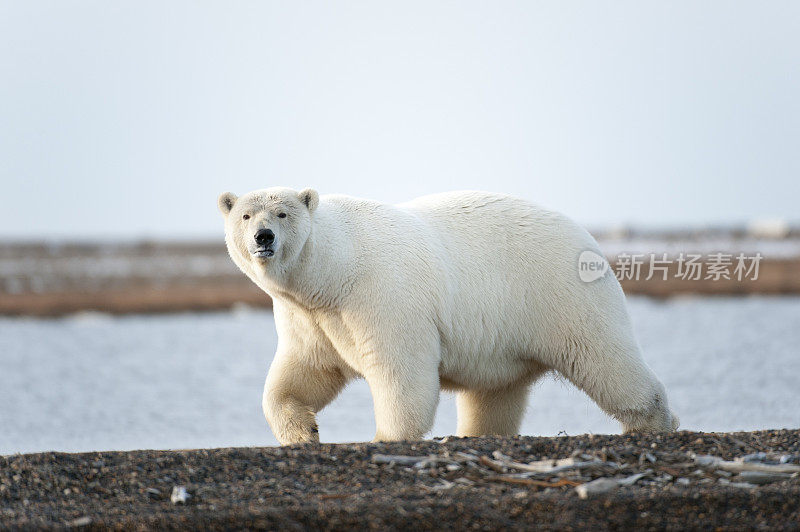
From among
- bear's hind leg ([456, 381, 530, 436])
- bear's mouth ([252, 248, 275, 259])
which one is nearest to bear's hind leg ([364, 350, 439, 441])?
bear's mouth ([252, 248, 275, 259])

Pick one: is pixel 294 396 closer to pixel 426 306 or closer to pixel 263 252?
pixel 426 306

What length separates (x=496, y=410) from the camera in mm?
6344

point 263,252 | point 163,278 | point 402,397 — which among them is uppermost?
point 263,252

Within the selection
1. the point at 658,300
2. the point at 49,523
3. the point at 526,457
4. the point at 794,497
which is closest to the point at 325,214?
the point at 526,457

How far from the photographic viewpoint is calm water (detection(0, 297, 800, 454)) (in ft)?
26.2

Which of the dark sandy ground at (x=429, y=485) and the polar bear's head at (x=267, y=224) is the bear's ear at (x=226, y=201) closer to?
the polar bear's head at (x=267, y=224)

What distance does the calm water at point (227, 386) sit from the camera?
798 cm

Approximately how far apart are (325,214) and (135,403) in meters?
5.12

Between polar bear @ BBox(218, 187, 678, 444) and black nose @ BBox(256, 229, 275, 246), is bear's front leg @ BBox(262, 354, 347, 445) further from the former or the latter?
black nose @ BBox(256, 229, 275, 246)

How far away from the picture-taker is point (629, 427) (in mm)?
5902

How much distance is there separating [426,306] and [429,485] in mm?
1643

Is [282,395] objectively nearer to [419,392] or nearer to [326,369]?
[326,369]

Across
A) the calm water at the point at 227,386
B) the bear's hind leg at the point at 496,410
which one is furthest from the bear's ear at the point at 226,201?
the calm water at the point at 227,386

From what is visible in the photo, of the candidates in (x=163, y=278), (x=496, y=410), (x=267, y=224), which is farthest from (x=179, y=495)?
(x=163, y=278)
